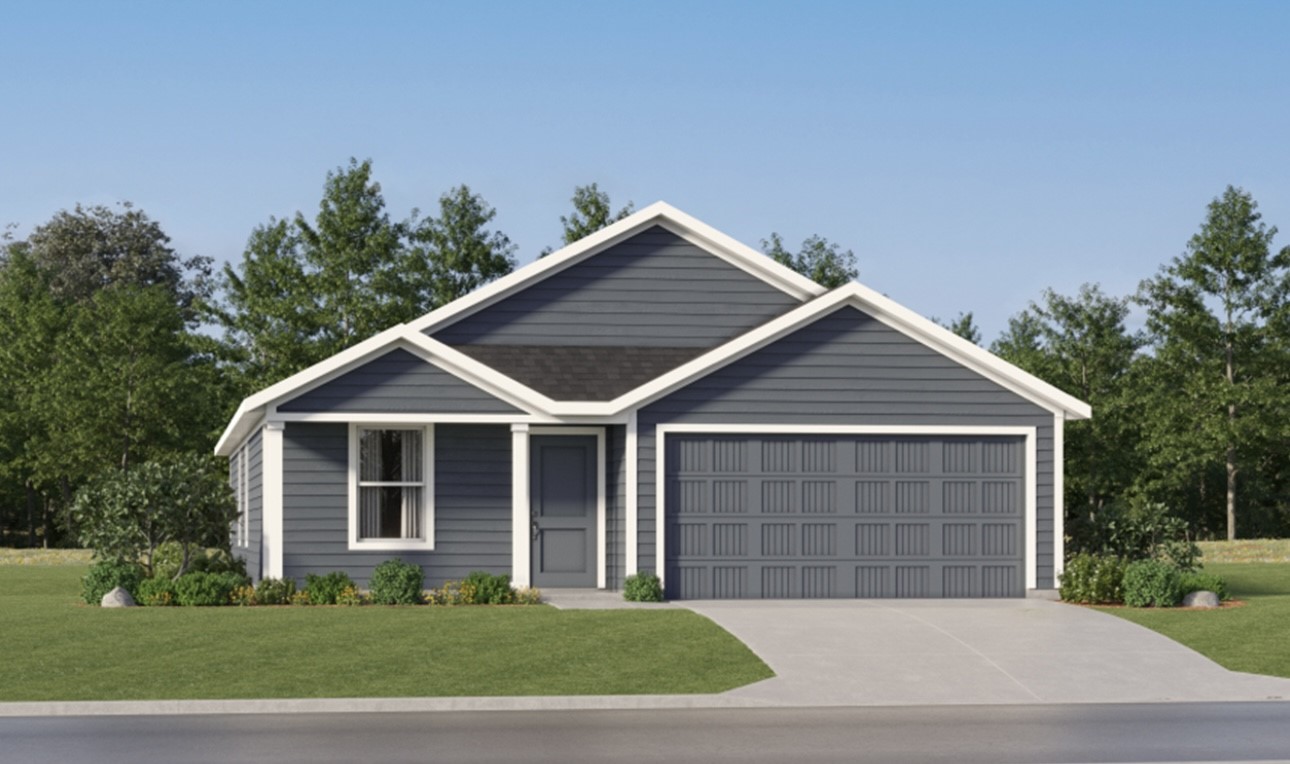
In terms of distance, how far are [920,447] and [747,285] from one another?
449 cm

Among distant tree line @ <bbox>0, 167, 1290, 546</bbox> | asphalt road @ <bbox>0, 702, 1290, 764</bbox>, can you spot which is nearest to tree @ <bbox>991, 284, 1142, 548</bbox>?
distant tree line @ <bbox>0, 167, 1290, 546</bbox>

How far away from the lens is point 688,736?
1436cm

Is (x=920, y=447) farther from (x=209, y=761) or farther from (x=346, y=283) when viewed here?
(x=346, y=283)

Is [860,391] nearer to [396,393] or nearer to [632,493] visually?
[632,493]

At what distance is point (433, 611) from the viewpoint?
23.6 meters

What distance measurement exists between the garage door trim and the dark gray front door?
171cm

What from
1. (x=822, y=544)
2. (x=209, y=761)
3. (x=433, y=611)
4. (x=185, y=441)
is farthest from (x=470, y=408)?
(x=185, y=441)

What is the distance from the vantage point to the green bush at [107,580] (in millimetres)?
25562

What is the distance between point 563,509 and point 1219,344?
27010 millimetres

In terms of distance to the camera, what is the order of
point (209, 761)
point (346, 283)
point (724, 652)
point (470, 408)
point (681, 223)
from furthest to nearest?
1. point (346, 283)
2. point (681, 223)
3. point (470, 408)
4. point (724, 652)
5. point (209, 761)

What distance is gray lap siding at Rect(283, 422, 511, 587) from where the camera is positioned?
26.3m

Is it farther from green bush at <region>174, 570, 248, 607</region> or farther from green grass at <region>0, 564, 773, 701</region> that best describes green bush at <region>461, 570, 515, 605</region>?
green bush at <region>174, 570, 248, 607</region>

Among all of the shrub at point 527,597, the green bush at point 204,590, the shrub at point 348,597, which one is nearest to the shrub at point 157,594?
the green bush at point 204,590

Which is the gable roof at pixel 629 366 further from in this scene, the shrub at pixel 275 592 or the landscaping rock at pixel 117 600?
the landscaping rock at pixel 117 600
